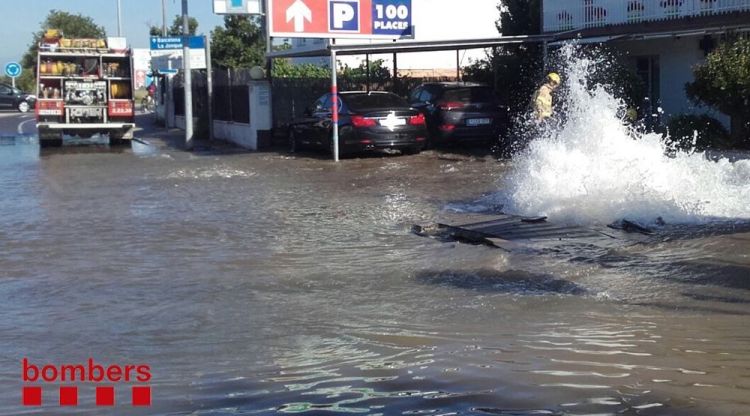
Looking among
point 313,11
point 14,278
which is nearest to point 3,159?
point 313,11

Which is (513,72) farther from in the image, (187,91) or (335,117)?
(187,91)

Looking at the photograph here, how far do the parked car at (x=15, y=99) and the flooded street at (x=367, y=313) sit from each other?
1888 inches

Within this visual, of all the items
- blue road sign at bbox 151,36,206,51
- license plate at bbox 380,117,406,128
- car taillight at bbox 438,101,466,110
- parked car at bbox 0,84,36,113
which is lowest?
license plate at bbox 380,117,406,128

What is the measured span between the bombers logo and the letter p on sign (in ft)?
63.1

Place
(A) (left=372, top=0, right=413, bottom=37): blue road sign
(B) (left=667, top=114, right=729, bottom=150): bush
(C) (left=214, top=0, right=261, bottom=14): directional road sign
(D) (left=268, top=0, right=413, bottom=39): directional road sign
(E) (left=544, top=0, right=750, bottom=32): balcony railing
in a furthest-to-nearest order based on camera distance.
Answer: (A) (left=372, top=0, right=413, bottom=37): blue road sign
(C) (left=214, top=0, right=261, bottom=14): directional road sign
(D) (left=268, top=0, right=413, bottom=39): directional road sign
(E) (left=544, top=0, right=750, bottom=32): balcony railing
(B) (left=667, top=114, right=729, bottom=150): bush

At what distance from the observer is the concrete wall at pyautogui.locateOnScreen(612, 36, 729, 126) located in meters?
20.7

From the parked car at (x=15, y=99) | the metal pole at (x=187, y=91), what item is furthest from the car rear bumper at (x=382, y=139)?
the parked car at (x=15, y=99)

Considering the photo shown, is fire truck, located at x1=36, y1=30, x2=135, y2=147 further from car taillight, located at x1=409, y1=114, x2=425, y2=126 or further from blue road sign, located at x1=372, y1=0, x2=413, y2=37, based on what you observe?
car taillight, located at x1=409, y1=114, x2=425, y2=126

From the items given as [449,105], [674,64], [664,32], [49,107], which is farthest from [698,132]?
[49,107]

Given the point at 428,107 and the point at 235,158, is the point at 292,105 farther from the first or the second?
the point at 428,107

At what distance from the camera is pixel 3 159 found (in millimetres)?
22922

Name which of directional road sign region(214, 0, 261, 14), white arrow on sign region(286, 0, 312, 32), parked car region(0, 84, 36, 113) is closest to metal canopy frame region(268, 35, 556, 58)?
white arrow on sign region(286, 0, 312, 32)

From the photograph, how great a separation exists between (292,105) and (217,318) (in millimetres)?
18291

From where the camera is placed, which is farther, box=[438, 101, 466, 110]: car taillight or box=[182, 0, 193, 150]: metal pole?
box=[182, 0, 193, 150]: metal pole
